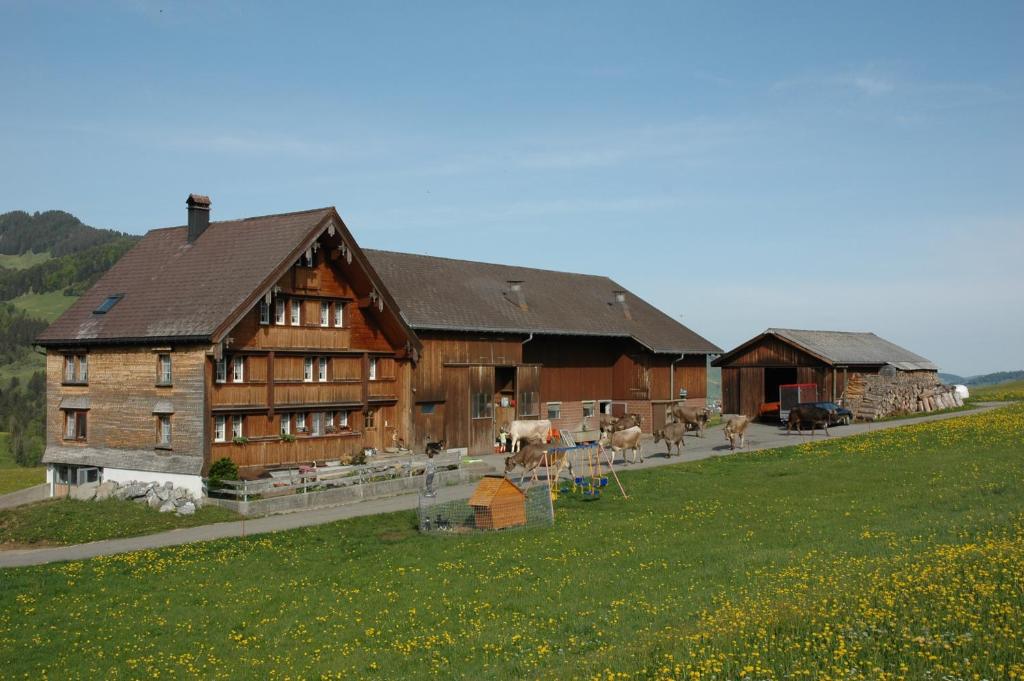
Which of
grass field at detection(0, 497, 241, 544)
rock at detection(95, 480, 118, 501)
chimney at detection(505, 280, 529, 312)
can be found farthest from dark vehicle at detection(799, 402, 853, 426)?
rock at detection(95, 480, 118, 501)

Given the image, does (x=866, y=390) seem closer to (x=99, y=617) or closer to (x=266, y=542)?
(x=266, y=542)

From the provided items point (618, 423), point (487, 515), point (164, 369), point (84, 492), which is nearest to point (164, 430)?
point (164, 369)

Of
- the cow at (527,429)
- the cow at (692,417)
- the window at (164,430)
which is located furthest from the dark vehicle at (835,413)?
the window at (164,430)

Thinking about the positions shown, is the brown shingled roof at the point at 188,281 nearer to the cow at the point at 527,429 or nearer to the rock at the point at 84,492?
the rock at the point at 84,492

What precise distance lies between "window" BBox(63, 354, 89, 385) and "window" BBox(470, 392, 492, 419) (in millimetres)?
18375

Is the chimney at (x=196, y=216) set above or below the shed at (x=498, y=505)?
above

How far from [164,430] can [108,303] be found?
25.9 feet

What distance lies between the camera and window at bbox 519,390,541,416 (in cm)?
5088

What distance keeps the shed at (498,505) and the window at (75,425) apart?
20879mm

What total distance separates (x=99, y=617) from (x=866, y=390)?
52352 mm

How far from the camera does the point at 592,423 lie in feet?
189

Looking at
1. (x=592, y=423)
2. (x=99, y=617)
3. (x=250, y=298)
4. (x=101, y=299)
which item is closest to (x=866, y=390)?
(x=592, y=423)

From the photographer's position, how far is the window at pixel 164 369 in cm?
3662

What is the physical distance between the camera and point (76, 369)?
40.5 metres
